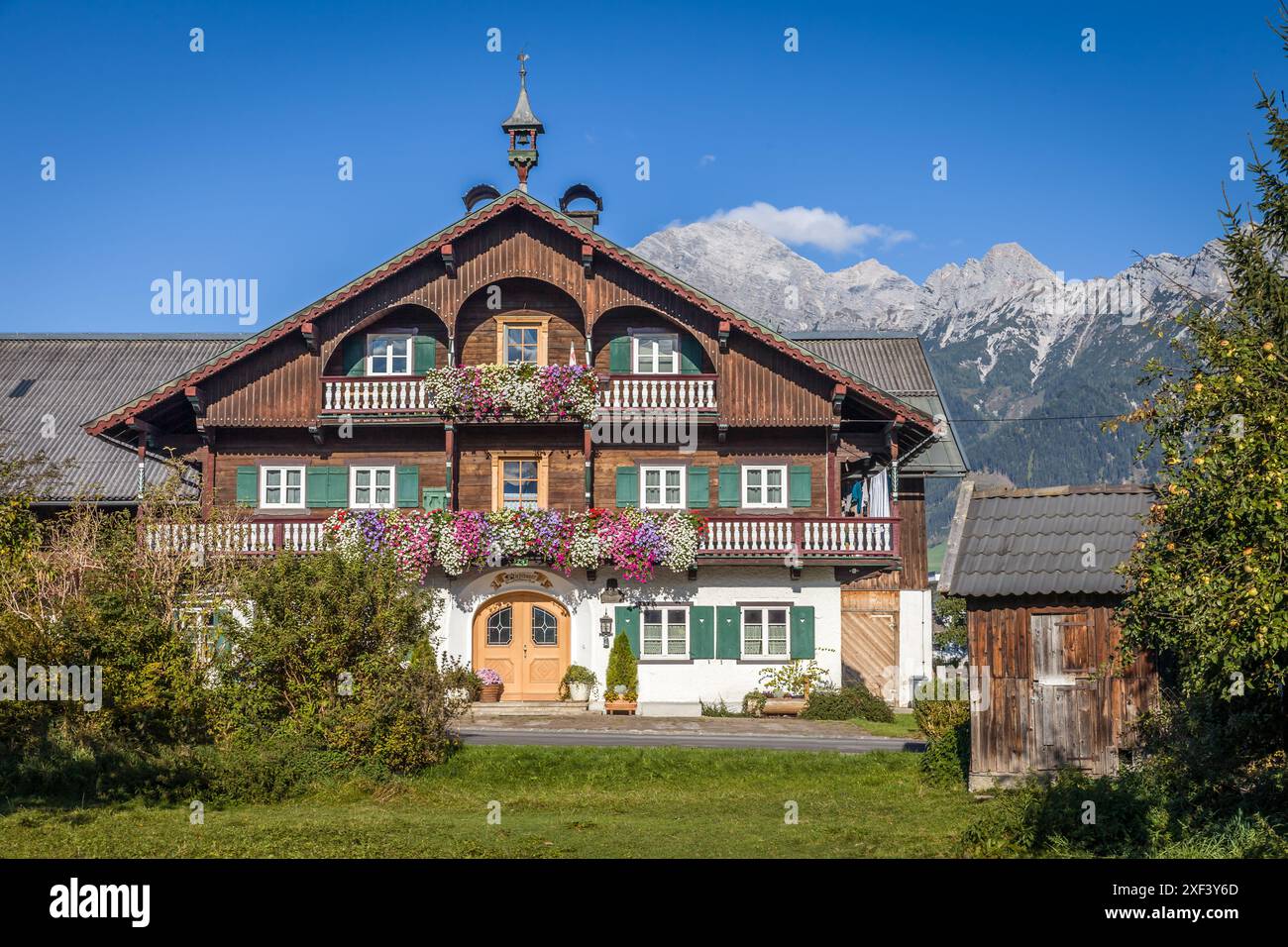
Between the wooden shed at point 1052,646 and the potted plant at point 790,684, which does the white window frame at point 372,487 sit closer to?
the potted plant at point 790,684

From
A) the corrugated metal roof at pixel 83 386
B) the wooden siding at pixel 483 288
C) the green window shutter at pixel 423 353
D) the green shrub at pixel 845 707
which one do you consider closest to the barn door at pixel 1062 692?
the green shrub at pixel 845 707

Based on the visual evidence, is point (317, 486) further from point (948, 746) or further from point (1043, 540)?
point (1043, 540)

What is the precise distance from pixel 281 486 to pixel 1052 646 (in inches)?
858

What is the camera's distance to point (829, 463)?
33.4m

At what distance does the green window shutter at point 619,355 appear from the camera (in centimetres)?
3397

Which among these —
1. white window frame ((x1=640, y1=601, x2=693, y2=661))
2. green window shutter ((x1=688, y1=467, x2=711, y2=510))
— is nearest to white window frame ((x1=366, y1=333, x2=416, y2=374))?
green window shutter ((x1=688, y1=467, x2=711, y2=510))

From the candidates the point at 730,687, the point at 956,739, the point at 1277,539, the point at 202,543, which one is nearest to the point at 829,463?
the point at 730,687

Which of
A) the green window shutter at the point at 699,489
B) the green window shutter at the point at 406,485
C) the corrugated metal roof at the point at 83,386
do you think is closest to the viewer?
the green window shutter at the point at 699,489

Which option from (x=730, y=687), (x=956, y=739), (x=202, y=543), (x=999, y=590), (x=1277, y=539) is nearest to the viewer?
(x=1277, y=539)

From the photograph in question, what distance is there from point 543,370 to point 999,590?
16436 mm

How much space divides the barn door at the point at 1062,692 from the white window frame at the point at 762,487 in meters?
14.9

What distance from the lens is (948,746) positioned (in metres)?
20.2

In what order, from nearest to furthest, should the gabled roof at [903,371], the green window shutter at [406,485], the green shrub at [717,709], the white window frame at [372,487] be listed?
1. the green shrub at [717,709]
2. the green window shutter at [406,485]
3. the white window frame at [372,487]
4. the gabled roof at [903,371]
